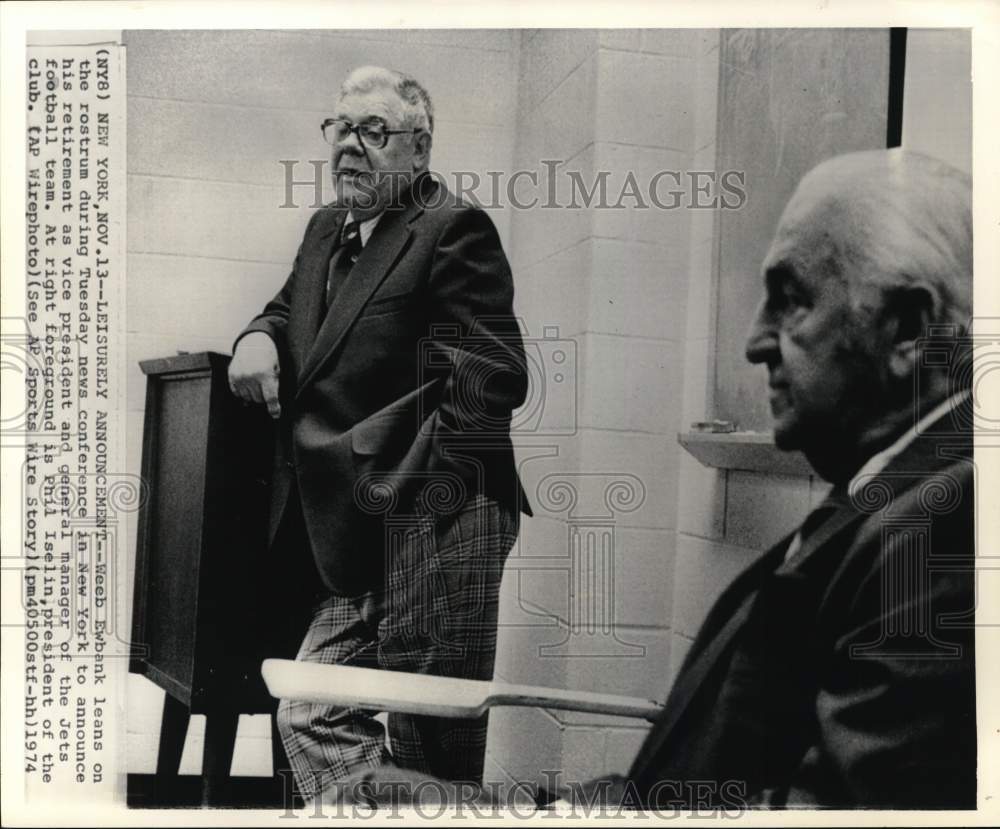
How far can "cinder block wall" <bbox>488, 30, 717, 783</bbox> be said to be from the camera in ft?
5.36

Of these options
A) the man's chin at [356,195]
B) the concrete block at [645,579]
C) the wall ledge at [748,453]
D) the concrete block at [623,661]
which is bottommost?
the concrete block at [623,661]

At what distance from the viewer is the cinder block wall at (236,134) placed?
1637mm

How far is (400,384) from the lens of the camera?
160 centimetres

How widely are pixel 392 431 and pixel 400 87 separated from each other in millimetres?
559

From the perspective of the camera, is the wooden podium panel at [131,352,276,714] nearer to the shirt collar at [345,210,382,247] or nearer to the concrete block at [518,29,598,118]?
the shirt collar at [345,210,382,247]

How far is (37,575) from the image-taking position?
1.65 metres

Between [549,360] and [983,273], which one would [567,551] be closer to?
[549,360]

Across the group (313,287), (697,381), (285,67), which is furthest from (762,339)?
(285,67)

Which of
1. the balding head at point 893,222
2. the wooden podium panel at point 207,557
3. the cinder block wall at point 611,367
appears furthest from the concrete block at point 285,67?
the balding head at point 893,222

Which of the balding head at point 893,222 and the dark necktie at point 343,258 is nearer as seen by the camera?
the balding head at point 893,222

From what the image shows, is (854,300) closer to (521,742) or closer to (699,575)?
(699,575)

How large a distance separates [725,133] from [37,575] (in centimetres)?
133

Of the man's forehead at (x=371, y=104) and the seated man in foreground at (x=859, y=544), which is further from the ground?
the man's forehead at (x=371, y=104)

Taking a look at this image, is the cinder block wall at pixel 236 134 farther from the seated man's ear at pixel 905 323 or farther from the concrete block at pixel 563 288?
the seated man's ear at pixel 905 323
